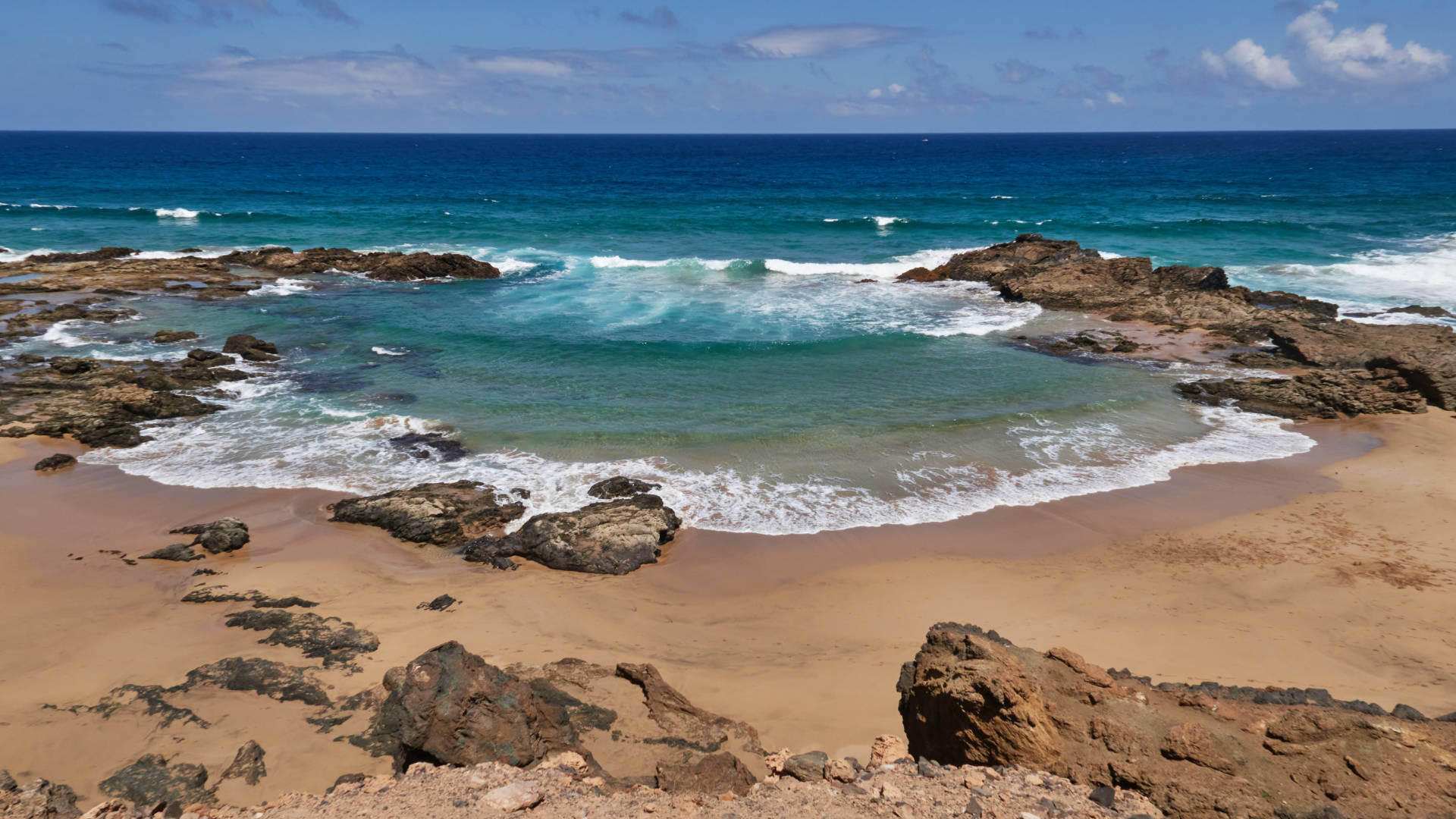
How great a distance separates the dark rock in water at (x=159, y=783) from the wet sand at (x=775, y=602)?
0.58ft

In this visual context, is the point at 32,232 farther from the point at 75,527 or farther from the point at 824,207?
the point at 824,207

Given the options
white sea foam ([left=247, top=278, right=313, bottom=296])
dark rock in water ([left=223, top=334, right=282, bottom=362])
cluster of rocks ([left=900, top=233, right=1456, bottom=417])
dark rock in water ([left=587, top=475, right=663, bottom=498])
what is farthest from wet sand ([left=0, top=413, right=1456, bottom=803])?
white sea foam ([left=247, top=278, right=313, bottom=296])

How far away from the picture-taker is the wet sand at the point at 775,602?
7.96 metres

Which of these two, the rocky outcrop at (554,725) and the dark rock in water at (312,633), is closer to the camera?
the rocky outcrop at (554,725)

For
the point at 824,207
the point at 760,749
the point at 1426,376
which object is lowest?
the point at 760,749

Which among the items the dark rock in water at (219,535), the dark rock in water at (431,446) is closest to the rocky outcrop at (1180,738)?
the dark rock in water at (219,535)

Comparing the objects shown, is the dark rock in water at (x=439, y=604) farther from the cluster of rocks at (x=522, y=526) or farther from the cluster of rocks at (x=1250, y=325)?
the cluster of rocks at (x=1250, y=325)

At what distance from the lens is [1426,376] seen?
57.1 feet

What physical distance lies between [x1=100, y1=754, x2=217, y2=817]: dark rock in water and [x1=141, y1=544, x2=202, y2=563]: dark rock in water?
4962mm

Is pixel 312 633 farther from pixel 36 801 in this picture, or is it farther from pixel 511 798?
pixel 511 798

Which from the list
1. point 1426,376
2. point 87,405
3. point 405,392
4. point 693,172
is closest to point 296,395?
point 405,392

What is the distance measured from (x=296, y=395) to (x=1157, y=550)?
683 inches

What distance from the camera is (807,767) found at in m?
6.26

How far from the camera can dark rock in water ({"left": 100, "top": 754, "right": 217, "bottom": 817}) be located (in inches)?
255
